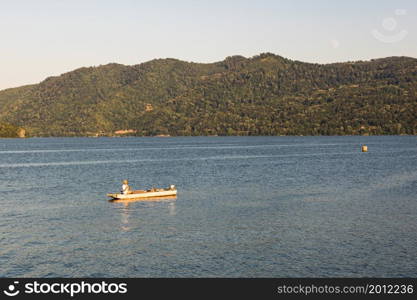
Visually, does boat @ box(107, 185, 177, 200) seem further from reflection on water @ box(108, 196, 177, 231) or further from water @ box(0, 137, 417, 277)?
water @ box(0, 137, 417, 277)

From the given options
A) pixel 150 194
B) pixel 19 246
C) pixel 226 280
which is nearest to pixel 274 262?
pixel 226 280

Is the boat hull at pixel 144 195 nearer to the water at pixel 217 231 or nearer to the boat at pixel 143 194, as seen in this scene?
the boat at pixel 143 194

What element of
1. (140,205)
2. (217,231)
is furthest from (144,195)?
(217,231)

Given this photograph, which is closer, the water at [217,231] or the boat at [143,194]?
the water at [217,231]

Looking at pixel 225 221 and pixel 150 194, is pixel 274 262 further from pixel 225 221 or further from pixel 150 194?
pixel 150 194

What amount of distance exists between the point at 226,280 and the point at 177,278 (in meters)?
3.80

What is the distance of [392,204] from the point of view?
71.8 m

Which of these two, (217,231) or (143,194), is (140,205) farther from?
(217,231)

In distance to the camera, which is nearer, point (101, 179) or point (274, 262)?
point (274, 262)

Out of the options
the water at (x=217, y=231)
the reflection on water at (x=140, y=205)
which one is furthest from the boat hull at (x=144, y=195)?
the water at (x=217, y=231)

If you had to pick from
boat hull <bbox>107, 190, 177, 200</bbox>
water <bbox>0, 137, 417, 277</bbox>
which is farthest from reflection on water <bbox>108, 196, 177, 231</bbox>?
boat hull <bbox>107, 190, 177, 200</bbox>

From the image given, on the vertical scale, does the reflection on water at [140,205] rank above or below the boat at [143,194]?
below

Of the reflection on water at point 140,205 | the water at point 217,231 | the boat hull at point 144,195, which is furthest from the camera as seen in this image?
the boat hull at point 144,195

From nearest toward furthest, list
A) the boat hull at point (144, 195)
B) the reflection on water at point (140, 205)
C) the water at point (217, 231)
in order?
the water at point (217, 231) < the reflection on water at point (140, 205) < the boat hull at point (144, 195)
